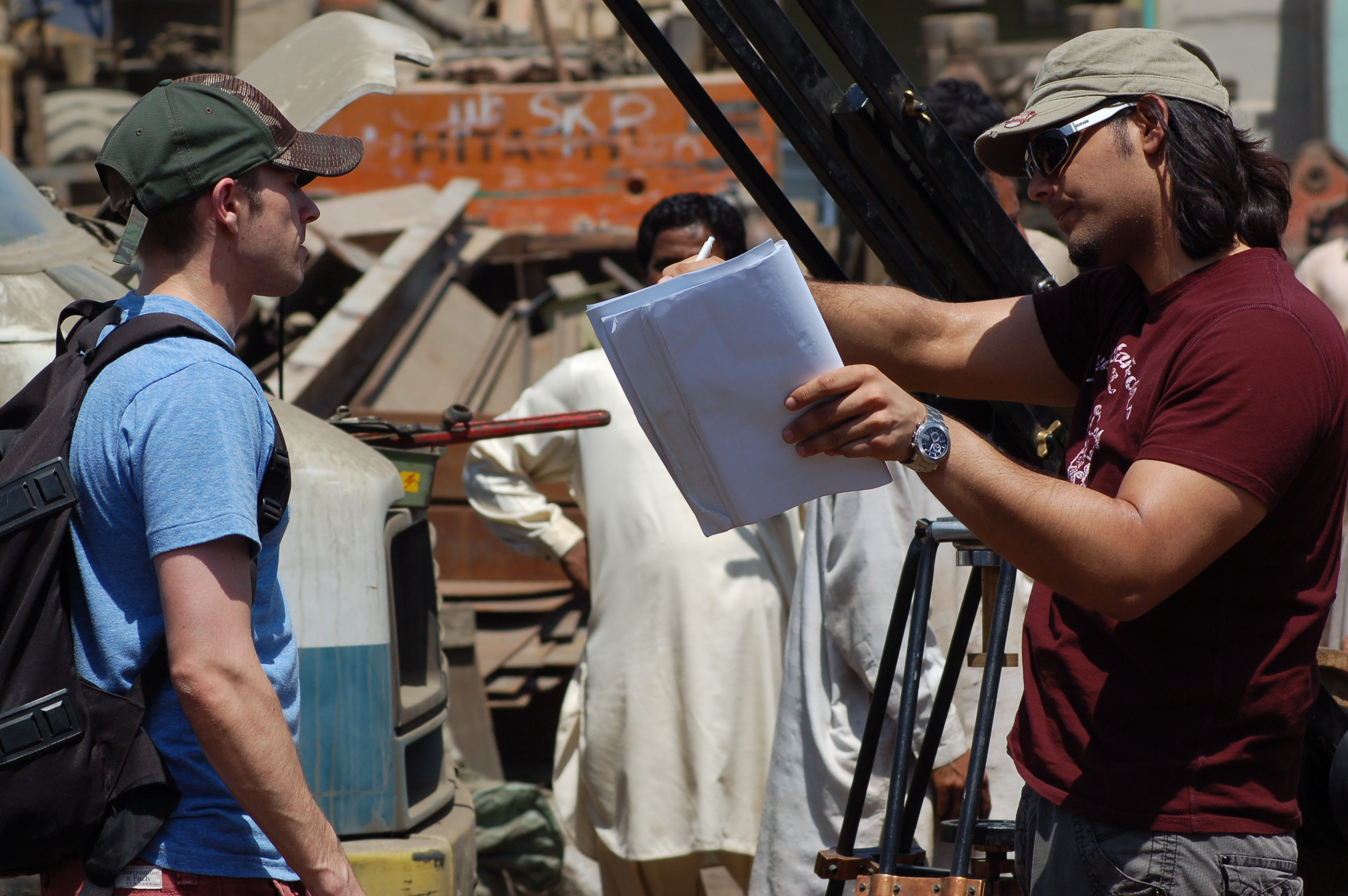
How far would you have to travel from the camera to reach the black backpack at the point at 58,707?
1499 millimetres

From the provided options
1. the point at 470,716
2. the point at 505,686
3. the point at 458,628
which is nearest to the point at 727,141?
the point at 458,628

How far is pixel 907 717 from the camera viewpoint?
6.10 feet

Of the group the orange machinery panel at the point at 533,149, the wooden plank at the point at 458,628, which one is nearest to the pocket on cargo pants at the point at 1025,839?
the wooden plank at the point at 458,628

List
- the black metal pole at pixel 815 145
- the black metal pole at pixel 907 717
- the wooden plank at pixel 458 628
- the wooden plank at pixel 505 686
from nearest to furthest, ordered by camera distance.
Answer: the black metal pole at pixel 907 717 → the black metal pole at pixel 815 145 → the wooden plank at pixel 458 628 → the wooden plank at pixel 505 686

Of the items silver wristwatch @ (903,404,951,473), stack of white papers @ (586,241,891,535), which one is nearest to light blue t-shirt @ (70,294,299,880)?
stack of white papers @ (586,241,891,535)

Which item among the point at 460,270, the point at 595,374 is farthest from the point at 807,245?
the point at 460,270

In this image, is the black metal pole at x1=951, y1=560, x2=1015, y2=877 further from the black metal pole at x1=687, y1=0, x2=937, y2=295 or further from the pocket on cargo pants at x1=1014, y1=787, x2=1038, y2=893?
the black metal pole at x1=687, y1=0, x2=937, y2=295

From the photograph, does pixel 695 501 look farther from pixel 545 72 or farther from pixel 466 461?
pixel 545 72

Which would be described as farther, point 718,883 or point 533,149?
point 533,149

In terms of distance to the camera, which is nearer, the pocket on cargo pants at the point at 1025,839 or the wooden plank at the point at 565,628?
the pocket on cargo pants at the point at 1025,839

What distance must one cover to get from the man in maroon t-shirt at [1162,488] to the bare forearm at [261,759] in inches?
29.5

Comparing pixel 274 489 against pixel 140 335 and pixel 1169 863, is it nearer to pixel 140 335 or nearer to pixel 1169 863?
pixel 140 335

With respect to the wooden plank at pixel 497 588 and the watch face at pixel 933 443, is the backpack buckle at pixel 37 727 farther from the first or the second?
the wooden plank at pixel 497 588

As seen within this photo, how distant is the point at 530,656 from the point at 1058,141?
13.3 ft
